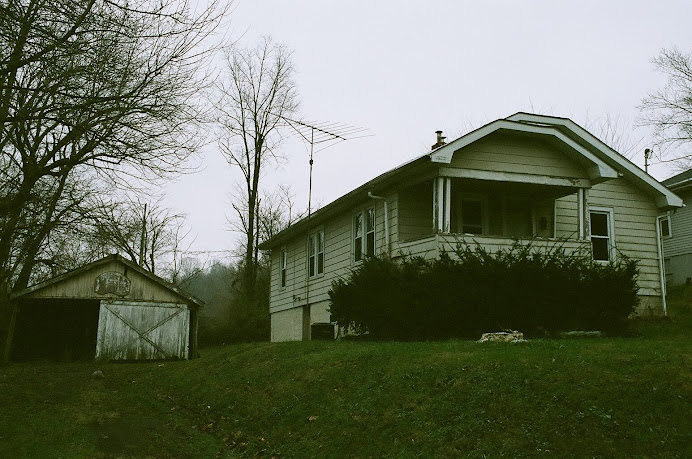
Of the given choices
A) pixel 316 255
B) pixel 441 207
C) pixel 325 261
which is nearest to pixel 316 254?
pixel 316 255

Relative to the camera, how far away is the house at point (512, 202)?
17.4 m

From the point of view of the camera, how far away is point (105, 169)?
11875 millimetres

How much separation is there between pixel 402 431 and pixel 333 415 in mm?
1536

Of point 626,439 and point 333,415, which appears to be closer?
point 626,439

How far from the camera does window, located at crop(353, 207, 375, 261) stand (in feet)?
67.9

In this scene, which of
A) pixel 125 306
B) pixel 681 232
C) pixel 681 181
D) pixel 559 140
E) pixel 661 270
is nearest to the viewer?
pixel 559 140

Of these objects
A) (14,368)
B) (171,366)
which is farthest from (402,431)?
(14,368)

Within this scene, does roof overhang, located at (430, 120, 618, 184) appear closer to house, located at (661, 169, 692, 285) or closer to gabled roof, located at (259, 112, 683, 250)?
gabled roof, located at (259, 112, 683, 250)

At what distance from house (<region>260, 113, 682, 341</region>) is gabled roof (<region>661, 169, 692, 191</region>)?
1006 cm

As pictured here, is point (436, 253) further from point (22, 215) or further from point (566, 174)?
point (22, 215)

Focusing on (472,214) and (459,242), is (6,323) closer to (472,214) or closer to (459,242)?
(472,214)

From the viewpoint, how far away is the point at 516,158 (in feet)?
60.2

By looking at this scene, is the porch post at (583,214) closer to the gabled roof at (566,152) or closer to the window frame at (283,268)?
the gabled roof at (566,152)

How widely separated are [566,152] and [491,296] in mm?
6055
